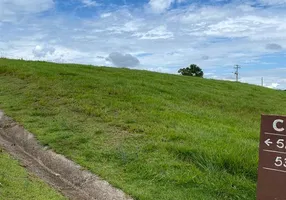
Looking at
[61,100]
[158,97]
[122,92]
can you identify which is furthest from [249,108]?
[61,100]

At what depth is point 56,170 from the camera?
631 centimetres

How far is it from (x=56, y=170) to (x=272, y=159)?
3785mm

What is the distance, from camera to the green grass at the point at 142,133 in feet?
18.3

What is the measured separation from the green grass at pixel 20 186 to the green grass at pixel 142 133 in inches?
34.6

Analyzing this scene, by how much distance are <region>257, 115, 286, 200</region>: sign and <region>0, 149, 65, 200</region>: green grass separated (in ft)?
8.76

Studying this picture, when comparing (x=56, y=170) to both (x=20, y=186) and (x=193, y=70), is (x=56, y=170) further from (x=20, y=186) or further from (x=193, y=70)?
(x=193, y=70)

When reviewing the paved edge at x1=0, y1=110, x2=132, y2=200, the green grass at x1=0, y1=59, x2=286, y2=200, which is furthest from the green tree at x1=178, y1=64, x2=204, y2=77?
the paved edge at x1=0, y1=110, x2=132, y2=200

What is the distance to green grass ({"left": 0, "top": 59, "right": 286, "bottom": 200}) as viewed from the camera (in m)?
5.59

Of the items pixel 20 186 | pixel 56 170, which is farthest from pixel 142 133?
pixel 20 186

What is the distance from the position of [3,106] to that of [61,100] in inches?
57.6

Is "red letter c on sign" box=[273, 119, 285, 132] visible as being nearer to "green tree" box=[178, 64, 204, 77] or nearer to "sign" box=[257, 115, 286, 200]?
"sign" box=[257, 115, 286, 200]

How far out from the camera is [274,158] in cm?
370

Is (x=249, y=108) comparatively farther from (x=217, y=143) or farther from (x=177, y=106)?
(x=217, y=143)

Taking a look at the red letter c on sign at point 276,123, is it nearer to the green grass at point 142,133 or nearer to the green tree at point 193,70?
the green grass at point 142,133
